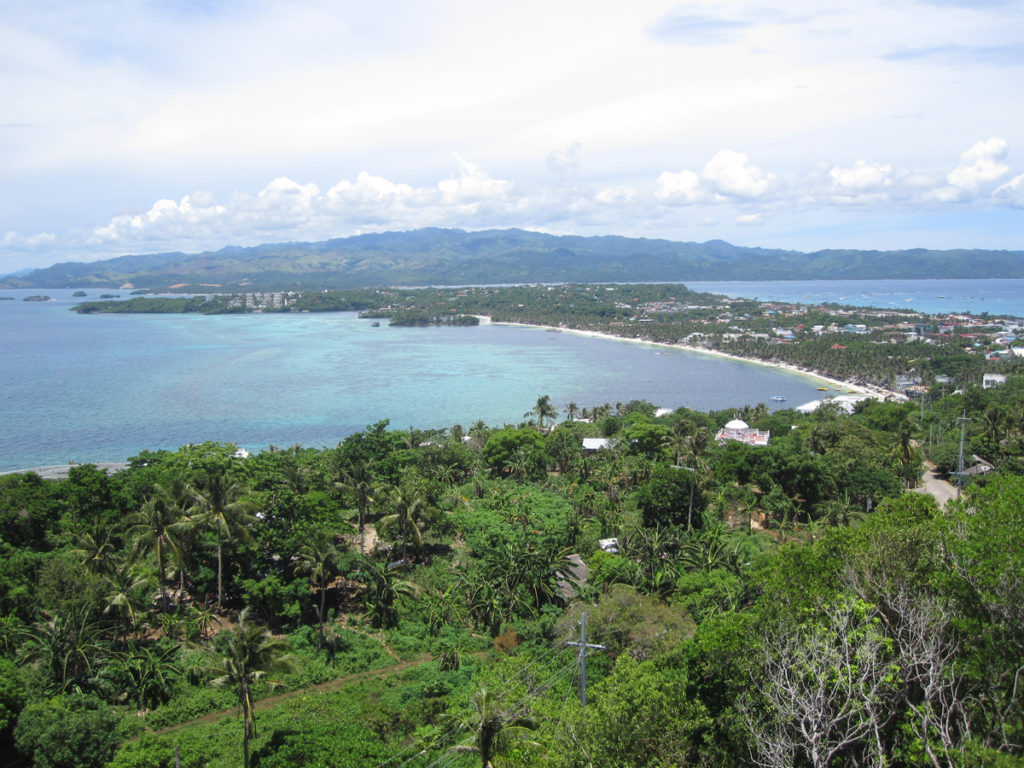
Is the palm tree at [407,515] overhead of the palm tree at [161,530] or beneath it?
beneath

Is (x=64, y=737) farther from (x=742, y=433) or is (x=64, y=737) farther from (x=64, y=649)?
(x=742, y=433)

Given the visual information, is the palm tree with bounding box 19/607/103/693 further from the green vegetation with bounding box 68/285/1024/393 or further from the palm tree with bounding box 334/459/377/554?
the green vegetation with bounding box 68/285/1024/393

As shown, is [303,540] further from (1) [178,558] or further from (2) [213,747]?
(2) [213,747]

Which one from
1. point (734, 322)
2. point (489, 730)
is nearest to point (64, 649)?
point (489, 730)

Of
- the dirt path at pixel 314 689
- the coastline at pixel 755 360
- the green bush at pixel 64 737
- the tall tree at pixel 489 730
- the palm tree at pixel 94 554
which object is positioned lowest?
the coastline at pixel 755 360

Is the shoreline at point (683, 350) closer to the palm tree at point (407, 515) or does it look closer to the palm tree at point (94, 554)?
the palm tree at point (94, 554)

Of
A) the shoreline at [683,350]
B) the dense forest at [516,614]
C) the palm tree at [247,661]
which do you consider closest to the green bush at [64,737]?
the dense forest at [516,614]

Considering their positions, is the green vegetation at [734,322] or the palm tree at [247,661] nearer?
the palm tree at [247,661]
